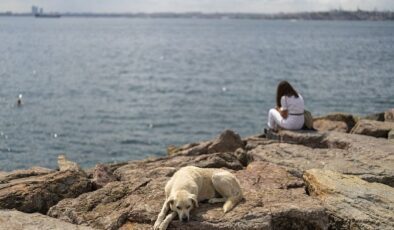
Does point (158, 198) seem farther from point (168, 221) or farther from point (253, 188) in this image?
point (253, 188)

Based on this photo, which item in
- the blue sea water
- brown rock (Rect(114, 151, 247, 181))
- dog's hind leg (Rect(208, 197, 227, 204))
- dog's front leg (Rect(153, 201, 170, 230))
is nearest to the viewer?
dog's front leg (Rect(153, 201, 170, 230))

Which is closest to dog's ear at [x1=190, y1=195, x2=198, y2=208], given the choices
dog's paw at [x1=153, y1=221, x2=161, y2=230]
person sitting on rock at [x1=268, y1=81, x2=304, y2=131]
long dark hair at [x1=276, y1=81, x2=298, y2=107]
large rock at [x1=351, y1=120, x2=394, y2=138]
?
dog's paw at [x1=153, y1=221, x2=161, y2=230]

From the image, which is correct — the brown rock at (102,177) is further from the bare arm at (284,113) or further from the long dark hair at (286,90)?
the long dark hair at (286,90)

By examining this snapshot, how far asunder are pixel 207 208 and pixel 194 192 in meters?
0.33

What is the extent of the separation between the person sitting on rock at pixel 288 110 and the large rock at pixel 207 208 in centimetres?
566

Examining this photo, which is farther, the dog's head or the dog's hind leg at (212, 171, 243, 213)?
the dog's hind leg at (212, 171, 243, 213)

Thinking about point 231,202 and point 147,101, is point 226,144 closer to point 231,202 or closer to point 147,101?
point 231,202

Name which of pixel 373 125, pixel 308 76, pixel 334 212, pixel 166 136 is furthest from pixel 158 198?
pixel 308 76

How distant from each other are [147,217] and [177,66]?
56.1 meters

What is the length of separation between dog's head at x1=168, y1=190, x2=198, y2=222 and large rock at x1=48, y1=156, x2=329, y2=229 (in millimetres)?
134

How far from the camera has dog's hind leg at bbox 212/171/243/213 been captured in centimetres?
862

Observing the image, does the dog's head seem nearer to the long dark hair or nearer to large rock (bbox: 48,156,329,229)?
large rock (bbox: 48,156,329,229)

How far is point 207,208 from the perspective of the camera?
8500mm

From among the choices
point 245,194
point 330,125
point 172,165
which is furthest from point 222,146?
point 245,194
